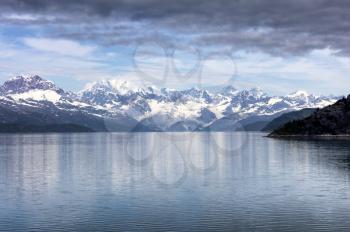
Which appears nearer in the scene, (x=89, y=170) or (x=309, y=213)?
(x=309, y=213)

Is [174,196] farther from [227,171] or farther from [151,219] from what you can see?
[227,171]

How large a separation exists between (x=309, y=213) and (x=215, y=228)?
21.4 meters

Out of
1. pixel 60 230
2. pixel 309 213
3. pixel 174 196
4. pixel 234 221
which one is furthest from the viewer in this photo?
pixel 174 196

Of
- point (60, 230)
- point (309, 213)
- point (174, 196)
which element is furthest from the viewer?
point (174, 196)

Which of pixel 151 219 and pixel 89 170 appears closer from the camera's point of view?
pixel 151 219

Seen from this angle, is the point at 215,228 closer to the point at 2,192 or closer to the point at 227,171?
the point at 2,192

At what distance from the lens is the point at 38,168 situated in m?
188

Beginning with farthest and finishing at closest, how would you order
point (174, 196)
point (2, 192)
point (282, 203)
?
1. point (2, 192)
2. point (174, 196)
3. point (282, 203)

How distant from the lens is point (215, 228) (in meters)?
85.6

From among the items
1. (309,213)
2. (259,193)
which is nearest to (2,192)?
(259,193)

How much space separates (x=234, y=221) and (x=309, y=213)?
16274 mm

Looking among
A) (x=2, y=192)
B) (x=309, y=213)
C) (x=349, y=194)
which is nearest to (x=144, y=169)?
(x=2, y=192)

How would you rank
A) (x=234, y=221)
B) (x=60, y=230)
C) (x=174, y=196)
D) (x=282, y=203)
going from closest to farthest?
(x=60, y=230)
(x=234, y=221)
(x=282, y=203)
(x=174, y=196)

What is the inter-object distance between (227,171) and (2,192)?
7782cm
